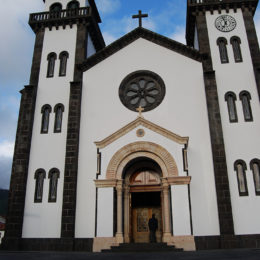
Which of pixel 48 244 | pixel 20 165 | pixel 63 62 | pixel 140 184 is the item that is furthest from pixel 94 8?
pixel 48 244

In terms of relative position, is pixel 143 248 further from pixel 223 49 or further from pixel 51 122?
pixel 223 49

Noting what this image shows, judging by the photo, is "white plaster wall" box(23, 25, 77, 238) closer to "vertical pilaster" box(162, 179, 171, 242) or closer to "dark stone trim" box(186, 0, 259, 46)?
"vertical pilaster" box(162, 179, 171, 242)

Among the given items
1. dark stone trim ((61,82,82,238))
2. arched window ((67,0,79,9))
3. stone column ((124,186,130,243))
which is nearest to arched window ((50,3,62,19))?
arched window ((67,0,79,9))

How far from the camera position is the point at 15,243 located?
17.1 meters

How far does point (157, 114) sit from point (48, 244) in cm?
990

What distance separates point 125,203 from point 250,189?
22.8 feet

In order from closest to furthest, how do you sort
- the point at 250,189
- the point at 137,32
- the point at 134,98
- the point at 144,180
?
the point at 250,189
the point at 144,180
the point at 134,98
the point at 137,32

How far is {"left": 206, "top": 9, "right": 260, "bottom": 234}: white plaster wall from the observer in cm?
1614

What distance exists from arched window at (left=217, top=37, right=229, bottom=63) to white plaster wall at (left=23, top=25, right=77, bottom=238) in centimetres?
1014

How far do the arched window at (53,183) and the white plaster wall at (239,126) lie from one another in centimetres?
1013

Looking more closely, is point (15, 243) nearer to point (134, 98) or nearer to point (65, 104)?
point (65, 104)

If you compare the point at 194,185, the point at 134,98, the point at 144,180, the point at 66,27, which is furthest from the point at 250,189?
the point at 66,27

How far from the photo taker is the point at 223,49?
20.3 metres

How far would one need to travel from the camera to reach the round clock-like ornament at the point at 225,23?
68.2ft
